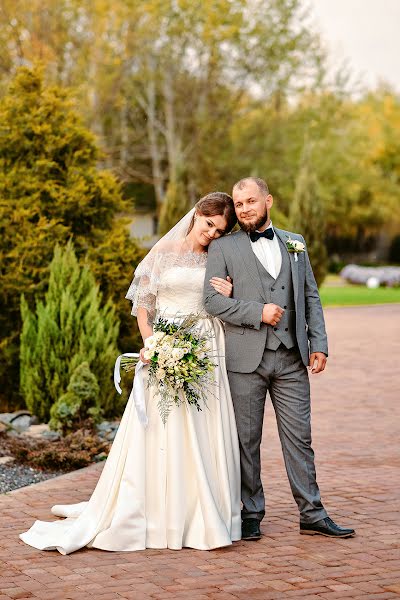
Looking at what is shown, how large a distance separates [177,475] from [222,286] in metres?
1.13

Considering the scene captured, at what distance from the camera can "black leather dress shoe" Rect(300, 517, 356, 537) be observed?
607 centimetres

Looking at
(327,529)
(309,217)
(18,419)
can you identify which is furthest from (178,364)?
(309,217)

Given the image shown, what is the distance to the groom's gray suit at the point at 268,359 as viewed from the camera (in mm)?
6082

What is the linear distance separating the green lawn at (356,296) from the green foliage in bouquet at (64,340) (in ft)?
73.1

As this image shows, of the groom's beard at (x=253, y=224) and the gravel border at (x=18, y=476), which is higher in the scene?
the groom's beard at (x=253, y=224)

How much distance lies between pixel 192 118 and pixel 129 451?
40.3 metres

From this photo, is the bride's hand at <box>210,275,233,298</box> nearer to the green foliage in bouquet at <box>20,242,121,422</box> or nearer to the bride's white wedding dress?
the bride's white wedding dress

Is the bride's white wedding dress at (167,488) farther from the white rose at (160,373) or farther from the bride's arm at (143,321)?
the bride's arm at (143,321)

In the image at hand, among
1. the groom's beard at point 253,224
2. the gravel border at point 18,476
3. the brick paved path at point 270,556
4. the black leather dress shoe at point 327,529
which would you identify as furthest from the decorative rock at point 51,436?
the groom's beard at point 253,224

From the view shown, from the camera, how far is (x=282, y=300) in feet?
20.0

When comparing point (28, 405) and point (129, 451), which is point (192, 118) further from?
point (129, 451)

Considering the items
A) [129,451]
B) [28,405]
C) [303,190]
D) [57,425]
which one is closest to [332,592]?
[129,451]

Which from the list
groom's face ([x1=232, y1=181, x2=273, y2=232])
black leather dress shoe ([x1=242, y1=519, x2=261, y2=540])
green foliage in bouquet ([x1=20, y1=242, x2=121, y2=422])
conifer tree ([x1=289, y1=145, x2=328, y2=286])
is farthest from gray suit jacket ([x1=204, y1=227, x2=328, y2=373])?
conifer tree ([x1=289, y1=145, x2=328, y2=286])

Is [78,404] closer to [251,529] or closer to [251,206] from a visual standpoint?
[251,529]
